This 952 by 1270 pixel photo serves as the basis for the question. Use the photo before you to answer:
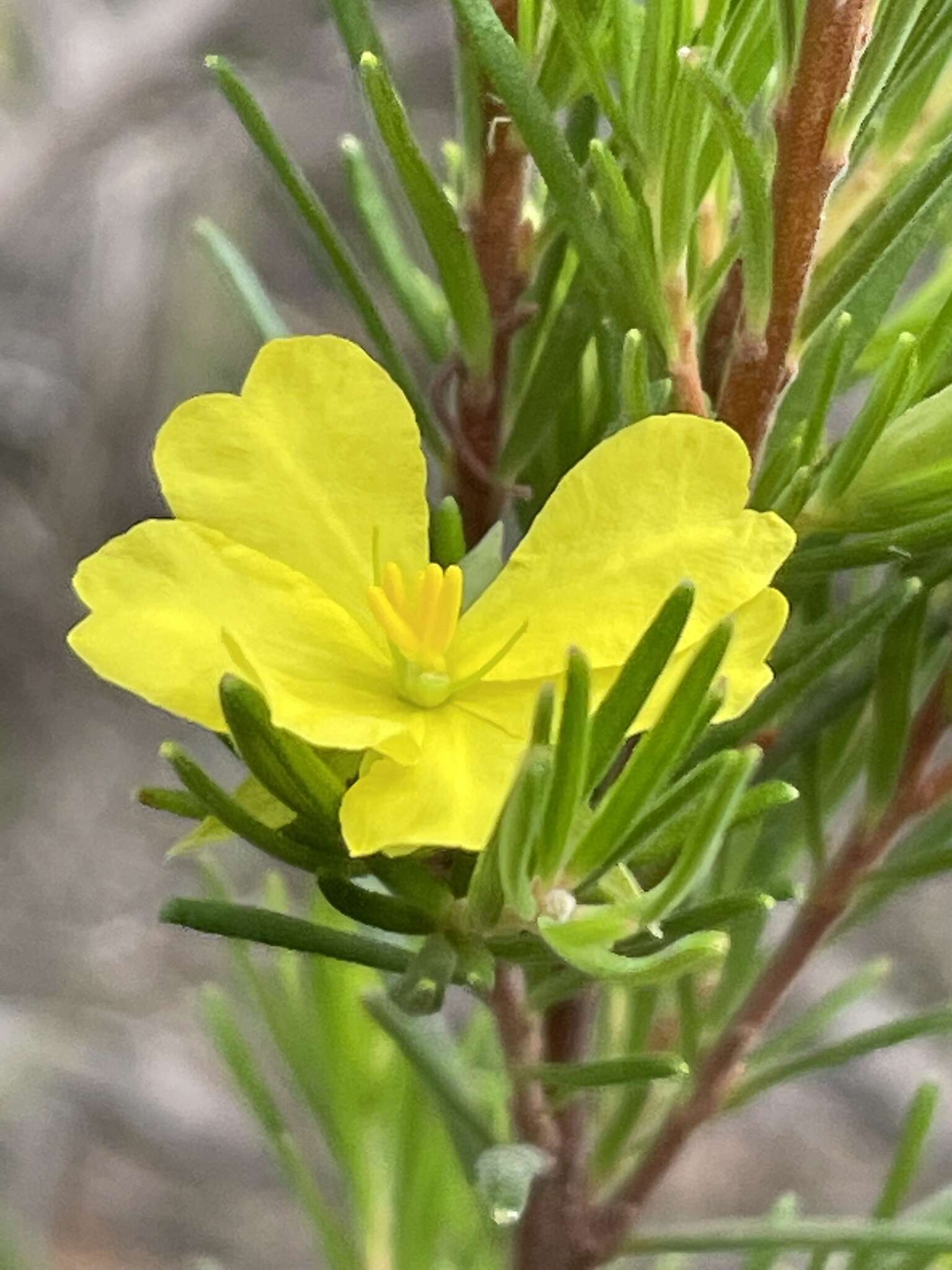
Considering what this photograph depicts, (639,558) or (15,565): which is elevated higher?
(639,558)

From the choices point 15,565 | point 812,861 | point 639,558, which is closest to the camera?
point 639,558

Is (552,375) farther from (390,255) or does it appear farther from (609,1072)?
(609,1072)

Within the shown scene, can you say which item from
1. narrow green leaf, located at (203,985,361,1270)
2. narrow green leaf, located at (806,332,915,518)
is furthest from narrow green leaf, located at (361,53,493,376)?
narrow green leaf, located at (203,985,361,1270)

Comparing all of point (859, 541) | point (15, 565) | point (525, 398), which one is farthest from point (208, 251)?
point (15, 565)

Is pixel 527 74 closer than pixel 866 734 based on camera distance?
Yes

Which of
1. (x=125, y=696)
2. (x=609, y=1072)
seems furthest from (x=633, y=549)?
(x=125, y=696)

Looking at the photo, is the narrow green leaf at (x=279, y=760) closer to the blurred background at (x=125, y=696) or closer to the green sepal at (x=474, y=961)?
the green sepal at (x=474, y=961)

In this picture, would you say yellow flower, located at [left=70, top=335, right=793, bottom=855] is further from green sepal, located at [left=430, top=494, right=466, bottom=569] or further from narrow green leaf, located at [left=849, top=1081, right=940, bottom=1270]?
narrow green leaf, located at [left=849, top=1081, right=940, bottom=1270]

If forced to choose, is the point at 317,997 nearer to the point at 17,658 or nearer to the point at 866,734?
the point at 866,734

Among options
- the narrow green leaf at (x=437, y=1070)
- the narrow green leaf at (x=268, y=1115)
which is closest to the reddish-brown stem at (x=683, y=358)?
the narrow green leaf at (x=437, y=1070)
